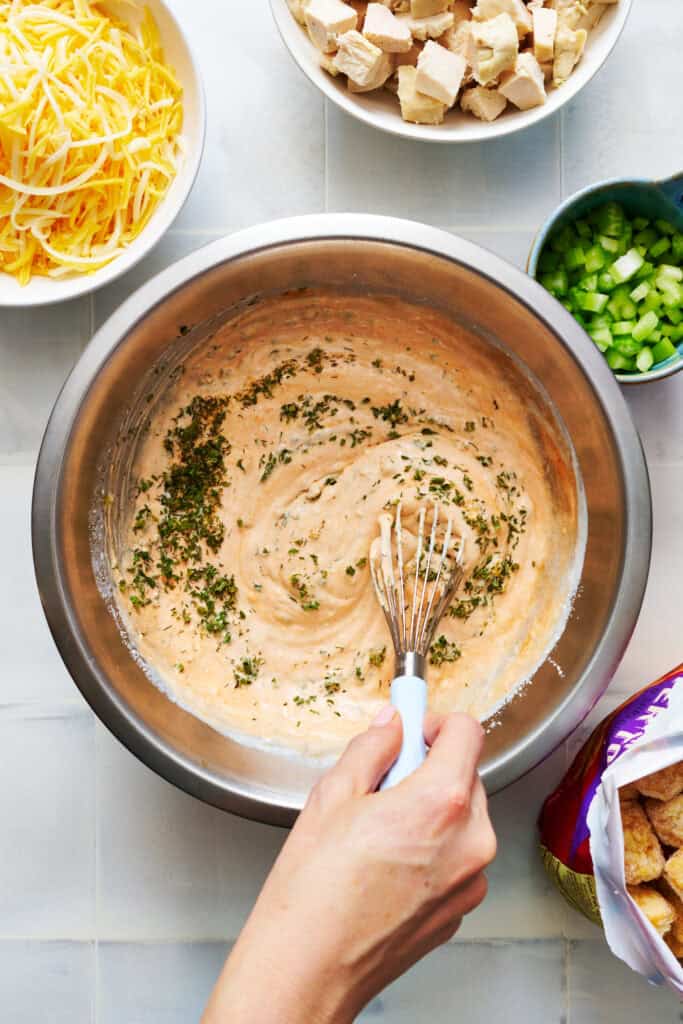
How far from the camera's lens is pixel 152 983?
1.38 m

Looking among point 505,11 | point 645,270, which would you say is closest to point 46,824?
point 645,270

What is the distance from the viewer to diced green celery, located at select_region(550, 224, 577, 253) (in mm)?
1300

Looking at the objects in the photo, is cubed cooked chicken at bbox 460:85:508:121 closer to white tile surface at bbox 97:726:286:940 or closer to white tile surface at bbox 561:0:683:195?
white tile surface at bbox 561:0:683:195

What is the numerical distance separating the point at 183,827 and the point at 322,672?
0.32 m

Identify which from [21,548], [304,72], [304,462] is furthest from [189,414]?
[304,72]

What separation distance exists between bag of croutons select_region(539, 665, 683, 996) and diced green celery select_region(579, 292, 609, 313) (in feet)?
1.62

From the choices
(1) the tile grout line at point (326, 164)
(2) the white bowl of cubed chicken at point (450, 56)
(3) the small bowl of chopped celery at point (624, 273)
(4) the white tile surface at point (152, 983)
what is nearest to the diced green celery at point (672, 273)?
(3) the small bowl of chopped celery at point (624, 273)

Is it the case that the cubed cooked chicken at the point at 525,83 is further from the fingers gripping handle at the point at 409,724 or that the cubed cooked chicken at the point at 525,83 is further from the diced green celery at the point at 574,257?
the fingers gripping handle at the point at 409,724

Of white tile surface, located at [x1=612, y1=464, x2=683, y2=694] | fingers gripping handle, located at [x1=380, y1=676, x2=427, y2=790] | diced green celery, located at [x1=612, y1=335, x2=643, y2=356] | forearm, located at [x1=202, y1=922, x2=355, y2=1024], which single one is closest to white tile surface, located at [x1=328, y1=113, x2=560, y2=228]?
diced green celery, located at [x1=612, y1=335, x2=643, y2=356]

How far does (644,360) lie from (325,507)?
0.47 metres

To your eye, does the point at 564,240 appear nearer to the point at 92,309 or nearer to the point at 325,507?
the point at 325,507

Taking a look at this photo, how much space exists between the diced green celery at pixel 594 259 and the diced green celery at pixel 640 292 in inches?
2.3

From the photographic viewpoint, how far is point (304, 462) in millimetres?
→ 1320

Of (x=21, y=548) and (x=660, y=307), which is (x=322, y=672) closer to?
(x=21, y=548)
